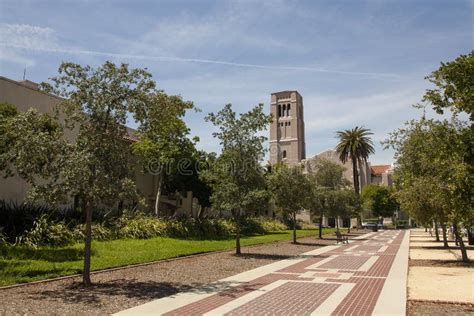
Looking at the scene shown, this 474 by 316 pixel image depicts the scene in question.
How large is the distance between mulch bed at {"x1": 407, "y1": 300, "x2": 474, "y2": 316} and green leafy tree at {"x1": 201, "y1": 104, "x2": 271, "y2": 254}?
1018cm

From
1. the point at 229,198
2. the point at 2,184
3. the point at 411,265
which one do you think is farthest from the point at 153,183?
the point at 411,265

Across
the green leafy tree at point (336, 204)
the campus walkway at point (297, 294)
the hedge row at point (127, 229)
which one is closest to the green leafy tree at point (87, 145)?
the campus walkway at point (297, 294)

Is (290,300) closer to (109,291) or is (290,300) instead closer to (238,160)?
(109,291)

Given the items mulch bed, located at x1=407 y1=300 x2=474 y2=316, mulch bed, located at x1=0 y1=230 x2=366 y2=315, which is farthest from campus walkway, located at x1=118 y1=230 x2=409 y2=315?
mulch bed, located at x1=0 y1=230 x2=366 y2=315

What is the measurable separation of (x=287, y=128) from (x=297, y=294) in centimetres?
7842

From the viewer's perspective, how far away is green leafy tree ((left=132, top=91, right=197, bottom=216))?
11.1 metres

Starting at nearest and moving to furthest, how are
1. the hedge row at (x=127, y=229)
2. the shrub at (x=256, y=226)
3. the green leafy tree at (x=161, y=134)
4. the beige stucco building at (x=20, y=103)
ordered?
the green leafy tree at (x=161, y=134) < the hedge row at (x=127, y=229) < the beige stucco building at (x=20, y=103) < the shrub at (x=256, y=226)

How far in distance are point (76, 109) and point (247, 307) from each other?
254 inches

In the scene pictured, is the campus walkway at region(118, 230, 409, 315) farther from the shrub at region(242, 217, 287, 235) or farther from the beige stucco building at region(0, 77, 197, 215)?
the shrub at region(242, 217, 287, 235)

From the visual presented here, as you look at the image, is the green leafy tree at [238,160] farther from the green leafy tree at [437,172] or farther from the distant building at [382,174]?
the distant building at [382,174]

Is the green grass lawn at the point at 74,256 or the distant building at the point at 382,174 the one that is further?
the distant building at the point at 382,174

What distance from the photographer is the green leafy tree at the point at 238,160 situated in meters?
18.5

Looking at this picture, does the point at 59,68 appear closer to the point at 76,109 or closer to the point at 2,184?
the point at 76,109

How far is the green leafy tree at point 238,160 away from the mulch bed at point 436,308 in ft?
33.4
